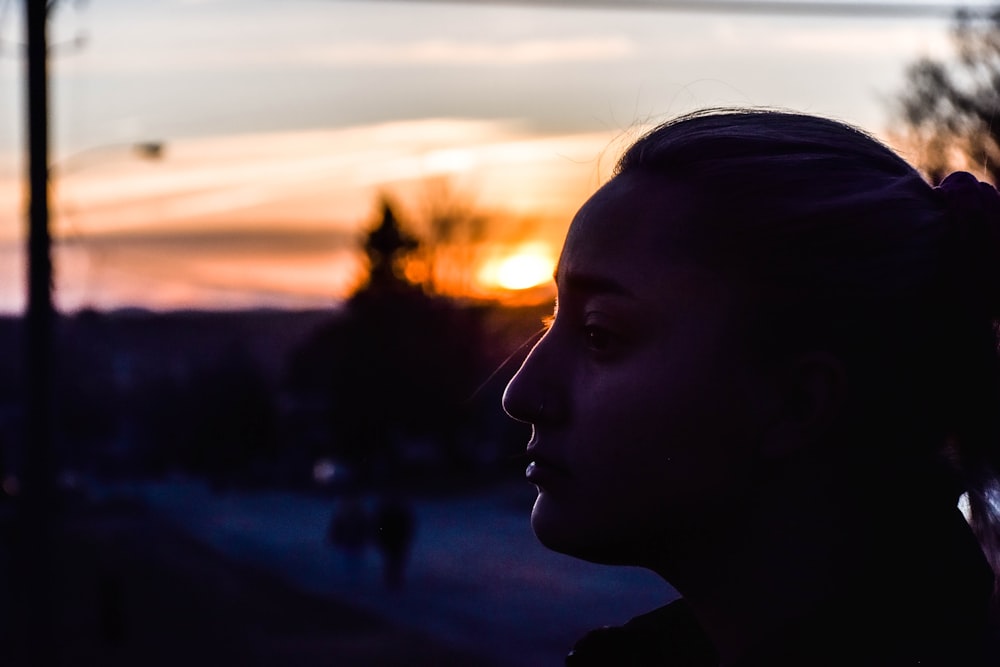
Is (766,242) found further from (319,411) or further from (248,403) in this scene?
(248,403)

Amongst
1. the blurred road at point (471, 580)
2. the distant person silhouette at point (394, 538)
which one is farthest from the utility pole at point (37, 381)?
the distant person silhouette at point (394, 538)

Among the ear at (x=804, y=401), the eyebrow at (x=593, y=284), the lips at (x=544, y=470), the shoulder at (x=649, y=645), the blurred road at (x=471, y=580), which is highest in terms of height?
the eyebrow at (x=593, y=284)

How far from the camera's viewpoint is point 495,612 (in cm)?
2502

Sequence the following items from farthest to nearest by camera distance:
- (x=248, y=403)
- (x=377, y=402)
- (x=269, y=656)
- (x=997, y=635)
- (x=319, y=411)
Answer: (x=248, y=403), (x=319, y=411), (x=377, y=402), (x=269, y=656), (x=997, y=635)

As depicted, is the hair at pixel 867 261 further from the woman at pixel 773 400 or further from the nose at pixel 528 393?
the nose at pixel 528 393

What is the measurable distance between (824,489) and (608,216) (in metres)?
0.31

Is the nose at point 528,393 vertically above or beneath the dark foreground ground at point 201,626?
above

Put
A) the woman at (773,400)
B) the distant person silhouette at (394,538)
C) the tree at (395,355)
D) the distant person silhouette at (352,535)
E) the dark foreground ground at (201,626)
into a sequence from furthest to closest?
the tree at (395,355) < the distant person silhouette at (352,535) < the distant person silhouette at (394,538) < the dark foreground ground at (201,626) < the woman at (773,400)

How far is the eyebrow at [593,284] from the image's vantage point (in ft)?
4.65

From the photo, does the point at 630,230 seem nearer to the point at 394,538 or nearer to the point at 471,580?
the point at 394,538

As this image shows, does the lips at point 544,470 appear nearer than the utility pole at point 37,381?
Yes

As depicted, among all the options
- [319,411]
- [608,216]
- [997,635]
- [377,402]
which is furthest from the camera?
[319,411]

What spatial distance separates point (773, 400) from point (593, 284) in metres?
0.19

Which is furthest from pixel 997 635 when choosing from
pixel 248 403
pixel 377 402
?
pixel 248 403
